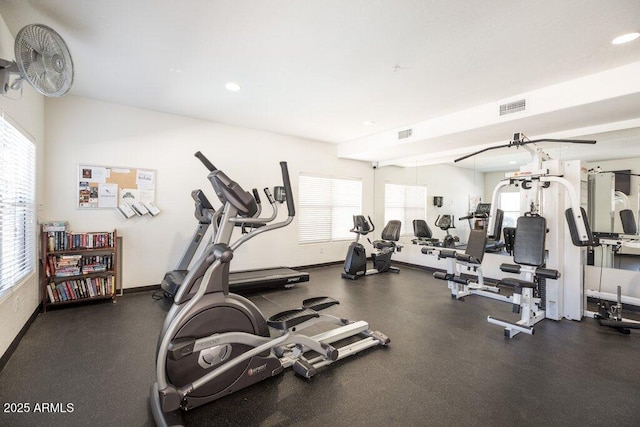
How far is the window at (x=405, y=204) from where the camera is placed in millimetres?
6474

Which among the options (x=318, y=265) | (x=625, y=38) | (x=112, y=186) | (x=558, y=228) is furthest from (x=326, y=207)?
(x=625, y=38)

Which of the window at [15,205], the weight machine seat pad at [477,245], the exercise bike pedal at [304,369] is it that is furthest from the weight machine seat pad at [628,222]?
the window at [15,205]

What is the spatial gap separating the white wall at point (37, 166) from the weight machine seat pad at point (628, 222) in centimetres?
695

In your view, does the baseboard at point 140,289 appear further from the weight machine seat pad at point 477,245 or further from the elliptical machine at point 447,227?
the elliptical machine at point 447,227

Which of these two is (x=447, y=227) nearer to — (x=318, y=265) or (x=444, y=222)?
(x=444, y=222)

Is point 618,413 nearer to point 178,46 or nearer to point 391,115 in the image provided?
point 391,115

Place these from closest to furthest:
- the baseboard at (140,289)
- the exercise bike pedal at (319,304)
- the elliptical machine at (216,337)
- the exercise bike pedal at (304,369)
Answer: the elliptical machine at (216,337) < the exercise bike pedal at (304,369) < the exercise bike pedal at (319,304) < the baseboard at (140,289)

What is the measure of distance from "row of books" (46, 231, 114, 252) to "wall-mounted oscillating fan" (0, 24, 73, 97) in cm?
219

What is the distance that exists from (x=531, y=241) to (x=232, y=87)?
394cm

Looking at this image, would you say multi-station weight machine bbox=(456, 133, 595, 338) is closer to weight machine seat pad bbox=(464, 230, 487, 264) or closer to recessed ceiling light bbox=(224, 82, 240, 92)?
weight machine seat pad bbox=(464, 230, 487, 264)

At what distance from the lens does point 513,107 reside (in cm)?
351

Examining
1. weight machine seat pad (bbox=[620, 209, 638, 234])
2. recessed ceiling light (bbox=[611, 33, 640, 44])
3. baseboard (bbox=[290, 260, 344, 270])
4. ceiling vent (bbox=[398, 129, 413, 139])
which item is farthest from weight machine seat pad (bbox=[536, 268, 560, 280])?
baseboard (bbox=[290, 260, 344, 270])

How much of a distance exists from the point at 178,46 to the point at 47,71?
1.08 metres

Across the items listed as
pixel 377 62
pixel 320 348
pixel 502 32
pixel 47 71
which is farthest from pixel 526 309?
pixel 47 71
